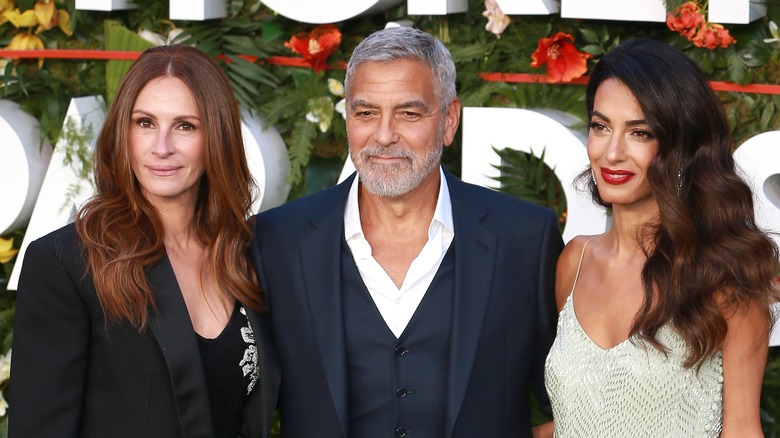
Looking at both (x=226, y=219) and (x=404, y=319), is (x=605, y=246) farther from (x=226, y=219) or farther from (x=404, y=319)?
(x=226, y=219)

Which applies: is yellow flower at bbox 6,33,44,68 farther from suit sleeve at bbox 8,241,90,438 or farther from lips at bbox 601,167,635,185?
lips at bbox 601,167,635,185

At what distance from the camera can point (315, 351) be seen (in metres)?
3.18

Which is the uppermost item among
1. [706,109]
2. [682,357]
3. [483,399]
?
[706,109]

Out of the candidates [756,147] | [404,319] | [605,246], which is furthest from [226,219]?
[756,147]

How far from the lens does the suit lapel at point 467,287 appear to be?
3088 mm

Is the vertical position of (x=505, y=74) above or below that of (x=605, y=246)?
above

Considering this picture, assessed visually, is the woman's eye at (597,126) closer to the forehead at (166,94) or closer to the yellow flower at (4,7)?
the forehead at (166,94)

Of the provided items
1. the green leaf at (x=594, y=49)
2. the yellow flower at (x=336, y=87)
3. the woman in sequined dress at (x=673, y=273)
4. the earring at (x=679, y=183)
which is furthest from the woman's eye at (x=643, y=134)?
the yellow flower at (x=336, y=87)

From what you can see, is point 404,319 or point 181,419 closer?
point 181,419

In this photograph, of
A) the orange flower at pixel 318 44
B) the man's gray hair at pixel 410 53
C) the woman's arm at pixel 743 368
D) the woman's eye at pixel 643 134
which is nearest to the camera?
the woman's arm at pixel 743 368

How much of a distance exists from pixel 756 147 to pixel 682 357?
136cm

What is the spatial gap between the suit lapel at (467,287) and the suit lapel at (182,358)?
26.4 inches

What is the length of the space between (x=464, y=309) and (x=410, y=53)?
0.75 metres

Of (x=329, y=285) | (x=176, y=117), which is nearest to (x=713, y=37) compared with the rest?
(x=329, y=285)
